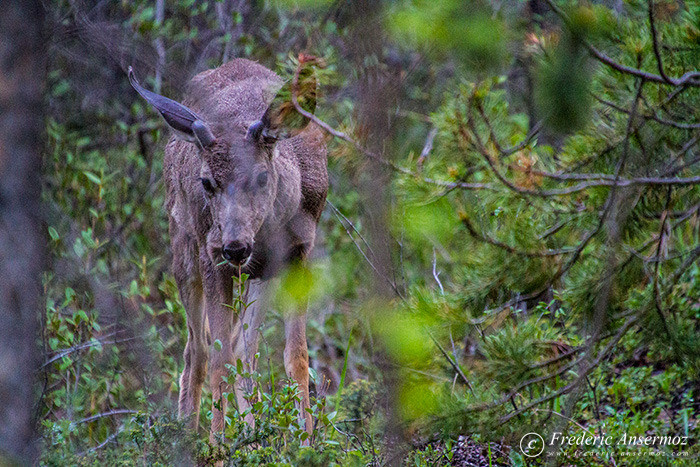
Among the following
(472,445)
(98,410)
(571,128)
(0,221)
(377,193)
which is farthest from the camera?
(98,410)

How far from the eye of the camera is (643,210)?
13.9 ft

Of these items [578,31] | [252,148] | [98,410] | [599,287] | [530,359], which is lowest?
[98,410]

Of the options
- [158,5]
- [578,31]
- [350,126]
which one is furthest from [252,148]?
[158,5]

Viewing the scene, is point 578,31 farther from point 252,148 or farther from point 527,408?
point 252,148

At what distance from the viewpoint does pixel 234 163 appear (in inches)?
241

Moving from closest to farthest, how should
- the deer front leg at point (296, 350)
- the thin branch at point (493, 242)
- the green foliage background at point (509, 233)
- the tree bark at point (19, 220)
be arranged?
the green foliage background at point (509, 233) → the tree bark at point (19, 220) → the thin branch at point (493, 242) → the deer front leg at point (296, 350)

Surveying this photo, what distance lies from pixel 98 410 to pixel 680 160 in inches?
213

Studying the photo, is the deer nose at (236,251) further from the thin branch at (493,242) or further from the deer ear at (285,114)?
the thin branch at (493,242)

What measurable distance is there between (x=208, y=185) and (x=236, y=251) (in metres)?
0.72

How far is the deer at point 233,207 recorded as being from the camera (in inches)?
238

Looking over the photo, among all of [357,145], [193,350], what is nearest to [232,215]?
[193,350]

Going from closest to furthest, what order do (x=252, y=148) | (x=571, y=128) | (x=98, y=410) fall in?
(x=571, y=128), (x=252, y=148), (x=98, y=410)

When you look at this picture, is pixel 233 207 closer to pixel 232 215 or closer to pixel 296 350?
pixel 232 215

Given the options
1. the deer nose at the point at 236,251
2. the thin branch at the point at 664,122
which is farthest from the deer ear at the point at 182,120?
the thin branch at the point at 664,122
